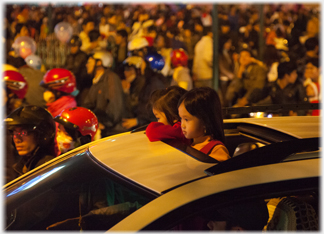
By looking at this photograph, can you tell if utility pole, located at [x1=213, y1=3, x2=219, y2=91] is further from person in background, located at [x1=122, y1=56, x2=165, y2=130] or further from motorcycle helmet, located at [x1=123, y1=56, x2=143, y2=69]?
motorcycle helmet, located at [x1=123, y1=56, x2=143, y2=69]

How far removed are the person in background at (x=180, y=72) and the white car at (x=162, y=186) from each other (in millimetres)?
5775

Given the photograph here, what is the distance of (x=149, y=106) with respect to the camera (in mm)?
3182

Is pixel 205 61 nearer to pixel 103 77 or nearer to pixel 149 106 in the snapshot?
pixel 103 77

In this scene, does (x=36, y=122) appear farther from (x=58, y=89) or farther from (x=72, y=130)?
(x=58, y=89)

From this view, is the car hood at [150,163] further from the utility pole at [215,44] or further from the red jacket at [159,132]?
the utility pole at [215,44]

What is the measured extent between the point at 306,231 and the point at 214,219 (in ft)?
1.56

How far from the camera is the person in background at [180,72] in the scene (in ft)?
26.9

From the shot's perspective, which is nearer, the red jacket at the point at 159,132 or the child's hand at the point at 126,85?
the red jacket at the point at 159,132

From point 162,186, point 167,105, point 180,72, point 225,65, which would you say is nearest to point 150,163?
point 162,186

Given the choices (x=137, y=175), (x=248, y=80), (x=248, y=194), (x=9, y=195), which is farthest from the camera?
(x=248, y=80)

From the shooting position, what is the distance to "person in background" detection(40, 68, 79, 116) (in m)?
5.74

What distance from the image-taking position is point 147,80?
24.1 feet

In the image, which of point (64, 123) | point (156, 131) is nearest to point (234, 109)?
point (156, 131)

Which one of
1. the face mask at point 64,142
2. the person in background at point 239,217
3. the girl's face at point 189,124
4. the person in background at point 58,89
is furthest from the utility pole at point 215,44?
the person in background at point 239,217
